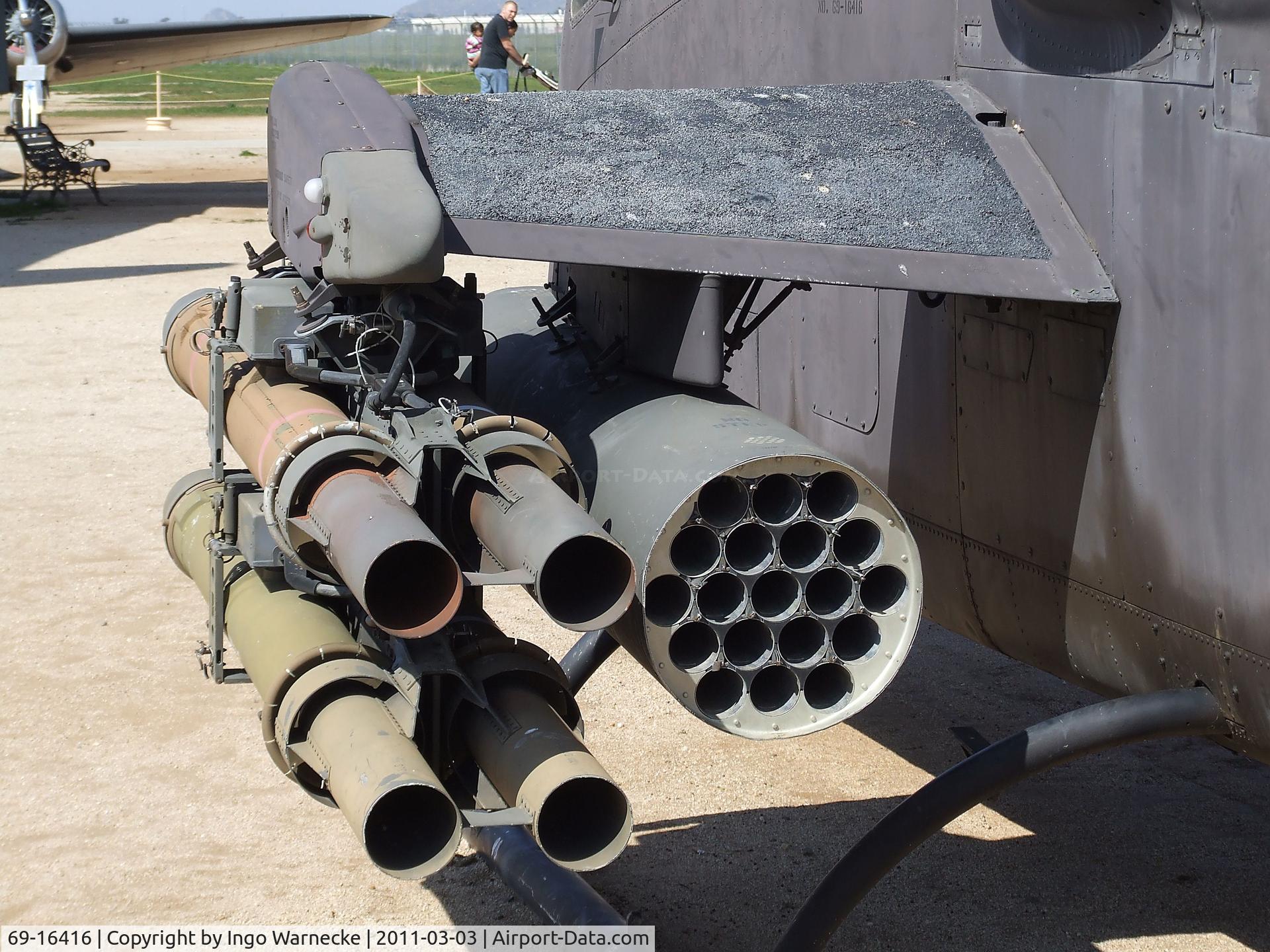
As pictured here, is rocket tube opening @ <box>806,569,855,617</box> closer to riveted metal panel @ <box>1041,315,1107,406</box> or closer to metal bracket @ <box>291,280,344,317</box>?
riveted metal panel @ <box>1041,315,1107,406</box>

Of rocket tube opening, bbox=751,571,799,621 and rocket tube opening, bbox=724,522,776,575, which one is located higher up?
rocket tube opening, bbox=724,522,776,575

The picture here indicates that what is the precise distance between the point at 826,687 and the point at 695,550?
45 centimetres

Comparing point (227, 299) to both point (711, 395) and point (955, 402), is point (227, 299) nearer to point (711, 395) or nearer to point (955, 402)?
point (711, 395)

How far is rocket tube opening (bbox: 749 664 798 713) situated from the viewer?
10.4ft

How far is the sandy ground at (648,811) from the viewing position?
4910mm

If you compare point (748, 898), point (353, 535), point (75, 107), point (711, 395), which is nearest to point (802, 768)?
point (748, 898)

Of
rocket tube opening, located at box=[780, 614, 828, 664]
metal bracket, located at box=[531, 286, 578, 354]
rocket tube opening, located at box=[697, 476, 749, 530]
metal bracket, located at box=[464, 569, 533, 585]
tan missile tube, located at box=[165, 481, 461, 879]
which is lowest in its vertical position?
tan missile tube, located at box=[165, 481, 461, 879]

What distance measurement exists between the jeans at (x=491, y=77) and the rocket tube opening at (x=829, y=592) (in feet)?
56.8

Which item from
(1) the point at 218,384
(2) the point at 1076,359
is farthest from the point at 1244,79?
(1) the point at 218,384

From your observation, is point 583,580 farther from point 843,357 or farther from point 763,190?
point 843,357

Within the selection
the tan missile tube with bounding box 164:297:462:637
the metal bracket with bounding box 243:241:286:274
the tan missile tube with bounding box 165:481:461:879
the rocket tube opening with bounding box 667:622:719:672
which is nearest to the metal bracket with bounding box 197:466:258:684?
the tan missile tube with bounding box 165:481:461:879

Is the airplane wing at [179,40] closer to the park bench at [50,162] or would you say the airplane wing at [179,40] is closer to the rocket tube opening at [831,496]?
the park bench at [50,162]

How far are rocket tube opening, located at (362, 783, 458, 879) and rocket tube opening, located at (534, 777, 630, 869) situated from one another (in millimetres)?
198

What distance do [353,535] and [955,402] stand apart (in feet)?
6.82
